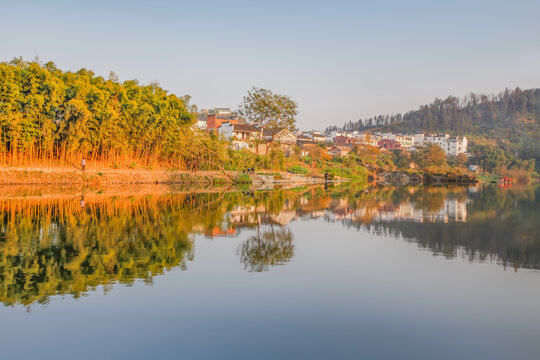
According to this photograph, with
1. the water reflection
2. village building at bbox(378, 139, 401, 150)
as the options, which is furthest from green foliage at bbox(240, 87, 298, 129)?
village building at bbox(378, 139, 401, 150)

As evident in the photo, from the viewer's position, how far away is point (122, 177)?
112 feet

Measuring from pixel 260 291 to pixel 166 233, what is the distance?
607 cm

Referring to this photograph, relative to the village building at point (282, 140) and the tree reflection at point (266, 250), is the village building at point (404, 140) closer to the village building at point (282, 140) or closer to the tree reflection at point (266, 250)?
the village building at point (282, 140)

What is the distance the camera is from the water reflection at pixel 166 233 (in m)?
8.50

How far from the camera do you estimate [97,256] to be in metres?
9.73

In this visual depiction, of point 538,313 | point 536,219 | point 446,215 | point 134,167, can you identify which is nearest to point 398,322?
point 538,313

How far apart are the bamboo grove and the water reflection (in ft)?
30.7

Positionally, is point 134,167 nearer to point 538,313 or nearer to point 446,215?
point 446,215

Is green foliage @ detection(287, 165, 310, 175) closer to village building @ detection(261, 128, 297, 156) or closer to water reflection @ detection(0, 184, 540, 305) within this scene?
village building @ detection(261, 128, 297, 156)

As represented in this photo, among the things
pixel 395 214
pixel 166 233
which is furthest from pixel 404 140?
→ pixel 166 233

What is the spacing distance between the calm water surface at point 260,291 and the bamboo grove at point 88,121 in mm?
15845

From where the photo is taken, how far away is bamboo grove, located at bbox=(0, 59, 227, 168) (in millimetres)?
28000

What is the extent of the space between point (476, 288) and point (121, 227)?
1043 centimetres

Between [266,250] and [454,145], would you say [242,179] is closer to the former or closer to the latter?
[266,250]
